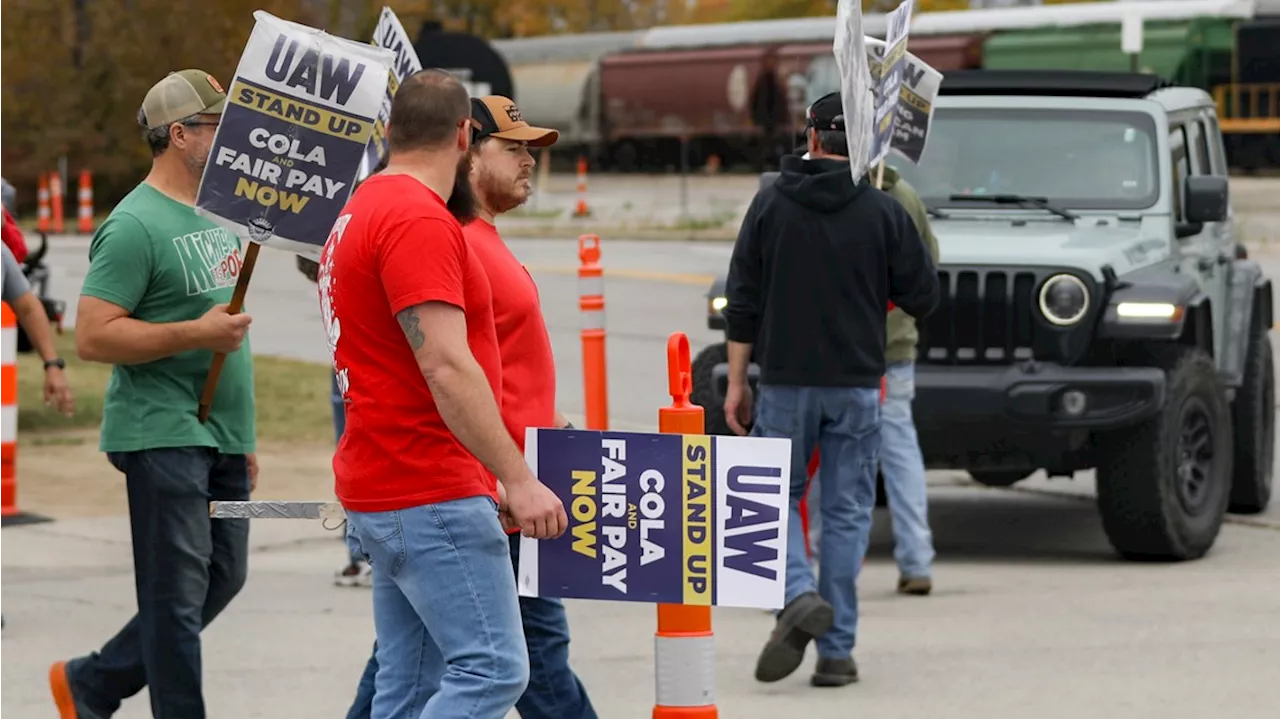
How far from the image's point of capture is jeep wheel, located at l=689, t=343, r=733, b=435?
9.60m

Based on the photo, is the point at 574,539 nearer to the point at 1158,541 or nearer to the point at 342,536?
the point at 1158,541

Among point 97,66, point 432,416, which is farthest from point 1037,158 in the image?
point 97,66

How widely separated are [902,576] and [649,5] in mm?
76280

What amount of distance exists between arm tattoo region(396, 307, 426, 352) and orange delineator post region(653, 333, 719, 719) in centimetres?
80

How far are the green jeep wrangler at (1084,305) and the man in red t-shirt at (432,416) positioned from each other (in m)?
4.75

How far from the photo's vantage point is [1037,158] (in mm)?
10406

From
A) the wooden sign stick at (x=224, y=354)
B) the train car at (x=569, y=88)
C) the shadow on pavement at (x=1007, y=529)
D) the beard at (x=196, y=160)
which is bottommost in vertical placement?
the shadow on pavement at (x=1007, y=529)

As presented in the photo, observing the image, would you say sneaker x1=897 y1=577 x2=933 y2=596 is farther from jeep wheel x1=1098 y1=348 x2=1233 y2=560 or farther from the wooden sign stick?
the wooden sign stick

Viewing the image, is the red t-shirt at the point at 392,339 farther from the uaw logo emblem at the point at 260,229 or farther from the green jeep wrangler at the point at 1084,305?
the green jeep wrangler at the point at 1084,305

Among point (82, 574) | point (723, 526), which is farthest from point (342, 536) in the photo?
point (723, 526)

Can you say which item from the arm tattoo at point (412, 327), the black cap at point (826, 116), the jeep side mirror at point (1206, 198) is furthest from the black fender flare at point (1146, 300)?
the arm tattoo at point (412, 327)

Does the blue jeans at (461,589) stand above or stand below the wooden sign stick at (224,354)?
below

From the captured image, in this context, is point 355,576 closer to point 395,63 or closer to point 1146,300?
point 395,63

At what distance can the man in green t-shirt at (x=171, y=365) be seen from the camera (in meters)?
5.68
